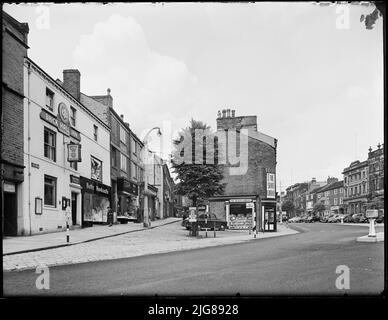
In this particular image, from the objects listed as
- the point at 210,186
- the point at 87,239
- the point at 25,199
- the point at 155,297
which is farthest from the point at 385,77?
the point at 210,186

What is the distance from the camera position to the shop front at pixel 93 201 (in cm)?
1311

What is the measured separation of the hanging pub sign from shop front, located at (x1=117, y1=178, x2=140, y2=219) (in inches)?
200

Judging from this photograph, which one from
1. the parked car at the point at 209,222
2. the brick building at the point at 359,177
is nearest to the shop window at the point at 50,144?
the brick building at the point at 359,177

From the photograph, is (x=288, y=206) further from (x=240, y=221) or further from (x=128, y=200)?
(x=128, y=200)

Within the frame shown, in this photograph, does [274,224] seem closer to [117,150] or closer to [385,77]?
[117,150]

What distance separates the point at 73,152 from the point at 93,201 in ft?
16.9

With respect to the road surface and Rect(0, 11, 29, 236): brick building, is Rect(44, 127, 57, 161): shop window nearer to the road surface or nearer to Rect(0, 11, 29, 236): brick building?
Rect(0, 11, 29, 236): brick building

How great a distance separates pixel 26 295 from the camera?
3467mm

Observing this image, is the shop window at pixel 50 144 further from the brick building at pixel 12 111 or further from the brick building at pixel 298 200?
the brick building at pixel 298 200

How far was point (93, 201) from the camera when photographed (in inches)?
628

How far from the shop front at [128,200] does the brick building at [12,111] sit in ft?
31.5

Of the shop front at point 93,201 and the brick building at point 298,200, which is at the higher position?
the shop front at point 93,201

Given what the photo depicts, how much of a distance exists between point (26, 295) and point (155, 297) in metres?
1.18

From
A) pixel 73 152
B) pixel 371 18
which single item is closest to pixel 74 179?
pixel 73 152
